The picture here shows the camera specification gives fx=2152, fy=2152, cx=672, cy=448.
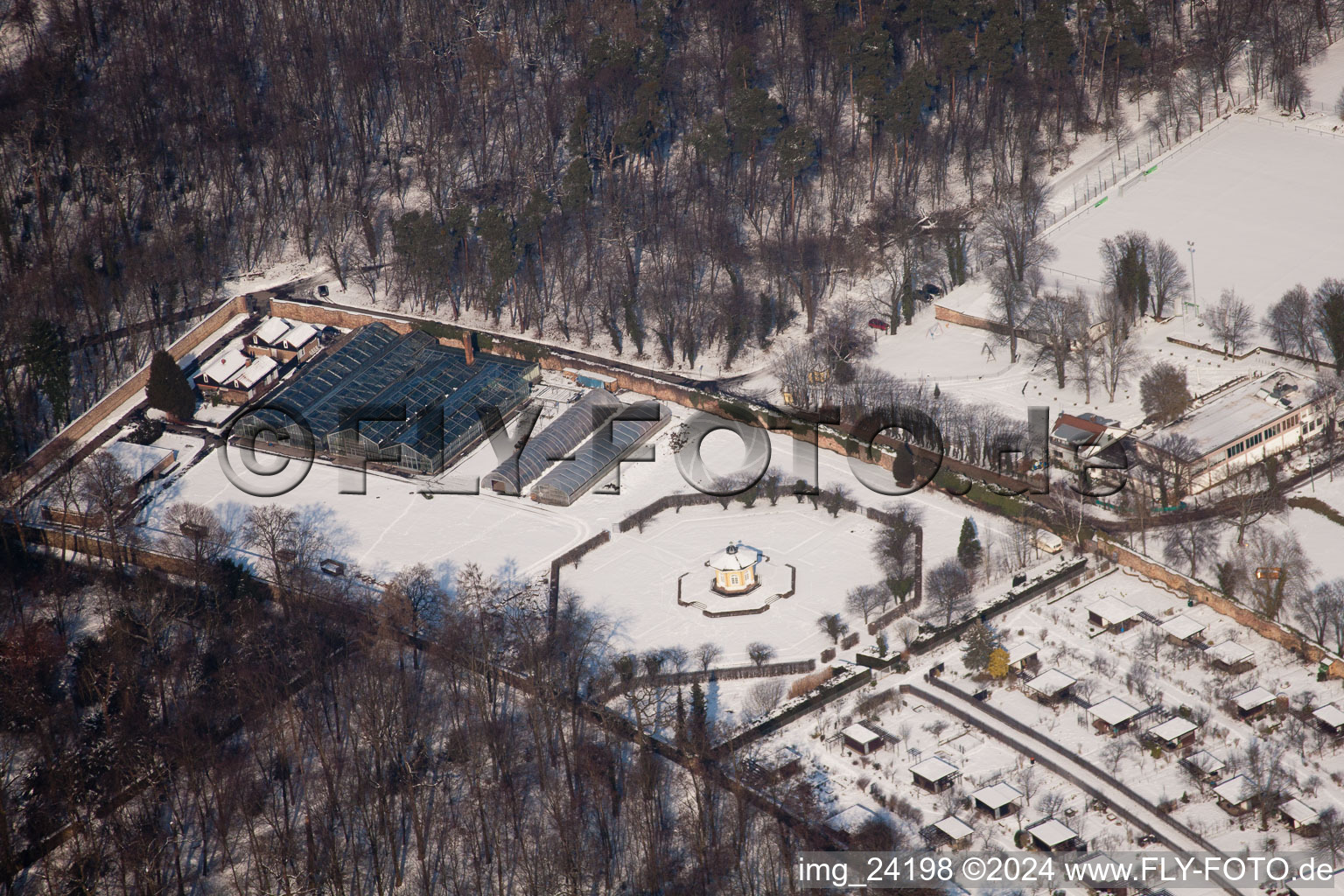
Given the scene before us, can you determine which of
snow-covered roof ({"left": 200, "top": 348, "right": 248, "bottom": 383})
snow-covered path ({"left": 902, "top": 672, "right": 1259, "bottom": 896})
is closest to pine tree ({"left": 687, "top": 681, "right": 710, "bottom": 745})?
snow-covered path ({"left": 902, "top": 672, "right": 1259, "bottom": 896})

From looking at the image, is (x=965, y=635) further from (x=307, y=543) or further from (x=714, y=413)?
(x=307, y=543)

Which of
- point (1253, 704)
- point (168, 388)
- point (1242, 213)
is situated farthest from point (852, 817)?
point (1242, 213)

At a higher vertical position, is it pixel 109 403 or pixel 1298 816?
pixel 109 403

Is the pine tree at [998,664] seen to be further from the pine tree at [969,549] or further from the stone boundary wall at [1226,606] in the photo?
the stone boundary wall at [1226,606]

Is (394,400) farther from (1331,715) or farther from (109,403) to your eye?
(1331,715)

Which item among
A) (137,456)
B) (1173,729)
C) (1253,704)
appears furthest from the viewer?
(137,456)

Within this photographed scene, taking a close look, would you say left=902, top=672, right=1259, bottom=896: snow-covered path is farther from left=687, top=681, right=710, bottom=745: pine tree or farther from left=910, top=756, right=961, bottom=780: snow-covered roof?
left=687, top=681, right=710, bottom=745: pine tree
